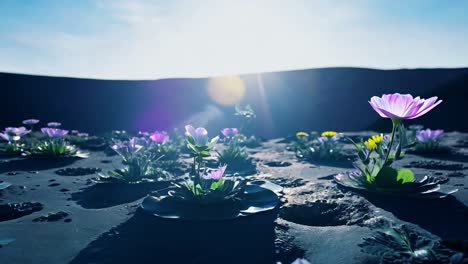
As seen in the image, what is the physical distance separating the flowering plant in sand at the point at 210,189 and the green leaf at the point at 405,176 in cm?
112

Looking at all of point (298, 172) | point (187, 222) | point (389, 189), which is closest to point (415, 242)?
point (389, 189)

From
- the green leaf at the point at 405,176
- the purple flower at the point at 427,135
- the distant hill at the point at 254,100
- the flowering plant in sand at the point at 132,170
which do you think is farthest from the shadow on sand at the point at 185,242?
the distant hill at the point at 254,100

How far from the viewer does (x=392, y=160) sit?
2.36 meters

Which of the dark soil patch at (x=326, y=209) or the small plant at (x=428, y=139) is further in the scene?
the small plant at (x=428, y=139)

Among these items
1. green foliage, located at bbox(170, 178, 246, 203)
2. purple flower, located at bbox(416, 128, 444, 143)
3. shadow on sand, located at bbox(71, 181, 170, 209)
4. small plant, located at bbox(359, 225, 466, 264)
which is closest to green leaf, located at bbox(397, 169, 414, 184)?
small plant, located at bbox(359, 225, 466, 264)

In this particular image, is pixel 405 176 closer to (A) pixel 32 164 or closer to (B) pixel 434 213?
(B) pixel 434 213

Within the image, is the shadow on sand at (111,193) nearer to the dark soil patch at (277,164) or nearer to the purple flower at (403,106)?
the dark soil patch at (277,164)

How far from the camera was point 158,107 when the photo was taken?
1658 cm

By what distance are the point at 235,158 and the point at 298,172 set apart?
1.16 meters

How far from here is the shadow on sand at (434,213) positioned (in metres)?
1.74

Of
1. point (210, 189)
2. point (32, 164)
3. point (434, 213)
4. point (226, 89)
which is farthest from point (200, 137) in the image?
point (226, 89)

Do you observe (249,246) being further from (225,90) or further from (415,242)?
(225,90)

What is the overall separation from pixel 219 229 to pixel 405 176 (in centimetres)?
136

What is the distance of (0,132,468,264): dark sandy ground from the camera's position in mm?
1688
